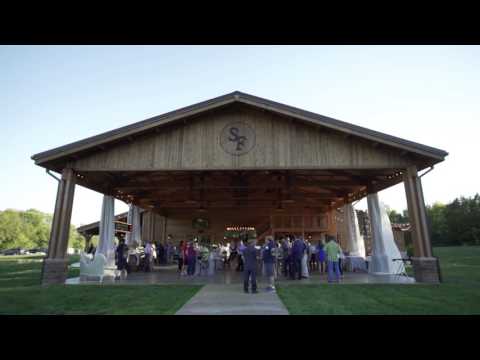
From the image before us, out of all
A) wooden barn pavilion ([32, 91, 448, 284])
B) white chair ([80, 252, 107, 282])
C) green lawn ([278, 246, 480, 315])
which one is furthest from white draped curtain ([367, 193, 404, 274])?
white chair ([80, 252, 107, 282])

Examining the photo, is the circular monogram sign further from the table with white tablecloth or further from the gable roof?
the table with white tablecloth

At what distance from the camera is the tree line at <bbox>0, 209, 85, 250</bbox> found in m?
69.9

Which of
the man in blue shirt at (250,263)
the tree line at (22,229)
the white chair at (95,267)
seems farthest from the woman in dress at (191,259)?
the tree line at (22,229)

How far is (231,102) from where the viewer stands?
11.2m

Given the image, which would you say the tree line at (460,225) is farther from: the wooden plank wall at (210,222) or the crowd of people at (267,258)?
the crowd of people at (267,258)

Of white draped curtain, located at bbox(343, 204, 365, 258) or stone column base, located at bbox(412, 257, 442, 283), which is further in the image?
white draped curtain, located at bbox(343, 204, 365, 258)

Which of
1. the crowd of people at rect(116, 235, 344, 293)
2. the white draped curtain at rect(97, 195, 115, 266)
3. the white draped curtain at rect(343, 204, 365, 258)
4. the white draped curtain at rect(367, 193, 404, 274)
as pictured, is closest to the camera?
the crowd of people at rect(116, 235, 344, 293)

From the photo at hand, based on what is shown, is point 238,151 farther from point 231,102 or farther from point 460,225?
point 460,225

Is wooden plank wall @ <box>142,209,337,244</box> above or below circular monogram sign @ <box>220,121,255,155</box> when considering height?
below

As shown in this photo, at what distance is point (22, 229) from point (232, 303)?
8517 cm

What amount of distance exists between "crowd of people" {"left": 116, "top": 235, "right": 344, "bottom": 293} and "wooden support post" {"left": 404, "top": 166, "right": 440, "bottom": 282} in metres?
2.53

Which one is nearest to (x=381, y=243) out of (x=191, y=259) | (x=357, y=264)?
(x=357, y=264)

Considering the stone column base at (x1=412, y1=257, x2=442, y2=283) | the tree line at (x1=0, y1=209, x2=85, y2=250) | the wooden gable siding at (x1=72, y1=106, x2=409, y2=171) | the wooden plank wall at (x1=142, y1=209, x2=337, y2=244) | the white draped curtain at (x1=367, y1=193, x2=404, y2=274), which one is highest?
the tree line at (x1=0, y1=209, x2=85, y2=250)

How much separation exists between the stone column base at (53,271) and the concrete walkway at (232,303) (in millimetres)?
4981
